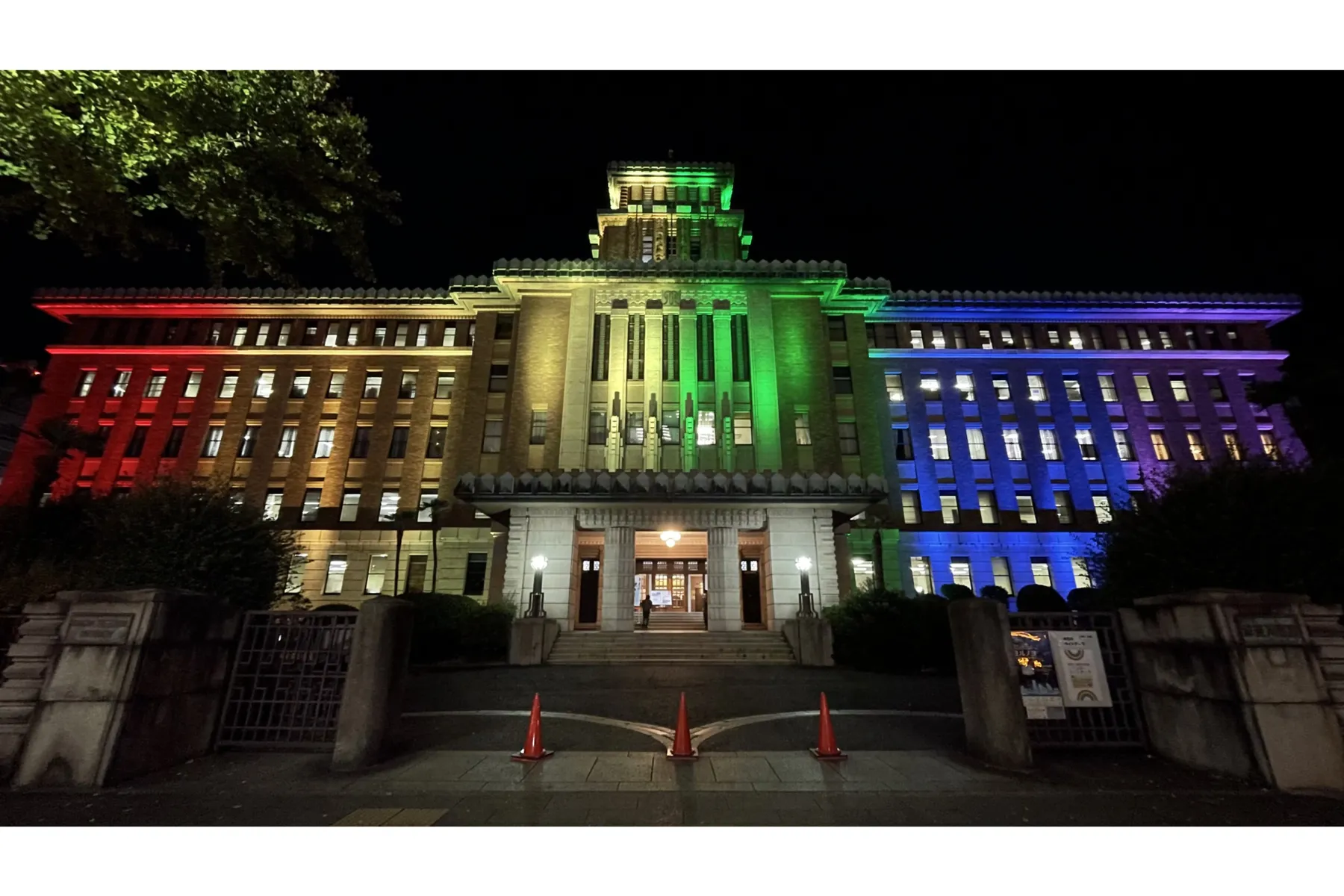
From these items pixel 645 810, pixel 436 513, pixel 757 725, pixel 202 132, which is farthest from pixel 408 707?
pixel 436 513

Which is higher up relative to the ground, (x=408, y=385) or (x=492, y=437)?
(x=408, y=385)

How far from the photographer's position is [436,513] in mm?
35500

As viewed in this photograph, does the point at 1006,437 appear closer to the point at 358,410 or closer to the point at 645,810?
the point at 645,810

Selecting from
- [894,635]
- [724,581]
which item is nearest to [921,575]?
[724,581]

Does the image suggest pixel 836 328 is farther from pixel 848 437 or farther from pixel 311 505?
pixel 311 505

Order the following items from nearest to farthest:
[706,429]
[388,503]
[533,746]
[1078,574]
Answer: [533,746] → [706,429] → [1078,574] → [388,503]

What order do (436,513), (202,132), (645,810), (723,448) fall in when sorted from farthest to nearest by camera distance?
(436,513) < (723,448) < (202,132) < (645,810)

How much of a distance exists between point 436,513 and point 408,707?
1027 inches

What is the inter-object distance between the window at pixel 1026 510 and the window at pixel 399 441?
1796 inches

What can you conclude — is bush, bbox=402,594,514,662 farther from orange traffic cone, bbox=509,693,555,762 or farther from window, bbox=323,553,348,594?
window, bbox=323,553,348,594

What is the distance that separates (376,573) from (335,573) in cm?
284

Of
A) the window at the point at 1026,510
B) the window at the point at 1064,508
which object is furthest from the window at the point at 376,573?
the window at the point at 1064,508

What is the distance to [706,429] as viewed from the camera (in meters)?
31.9

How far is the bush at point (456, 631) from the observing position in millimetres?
18422
